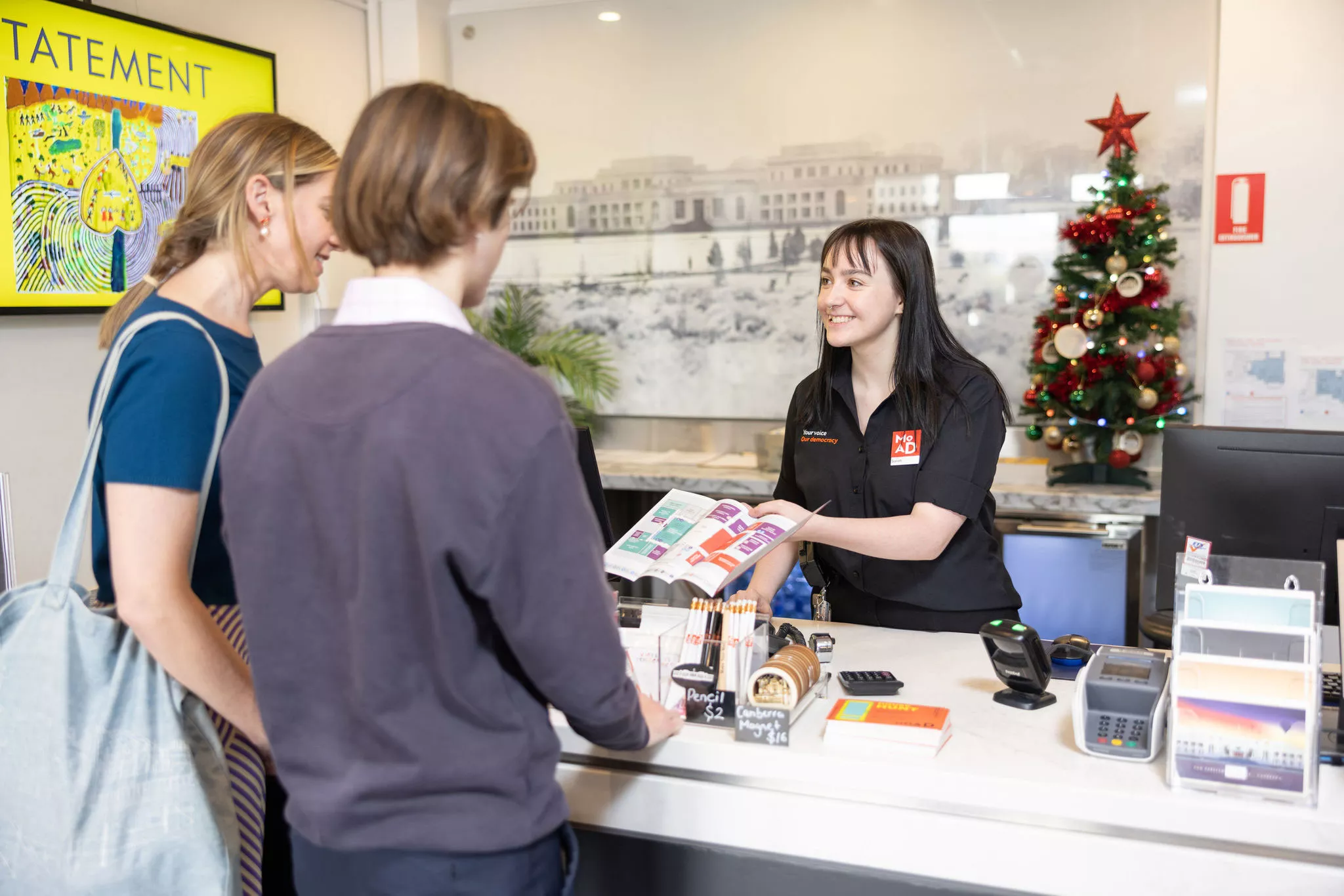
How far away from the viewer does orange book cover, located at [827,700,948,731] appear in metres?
1.54

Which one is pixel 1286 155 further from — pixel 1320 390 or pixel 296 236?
pixel 296 236

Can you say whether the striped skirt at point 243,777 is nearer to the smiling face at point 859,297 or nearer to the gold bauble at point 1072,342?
the smiling face at point 859,297

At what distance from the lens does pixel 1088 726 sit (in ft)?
5.00

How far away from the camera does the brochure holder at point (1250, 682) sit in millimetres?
1363

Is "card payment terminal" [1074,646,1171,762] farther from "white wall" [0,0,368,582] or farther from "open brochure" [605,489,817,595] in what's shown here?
"white wall" [0,0,368,582]

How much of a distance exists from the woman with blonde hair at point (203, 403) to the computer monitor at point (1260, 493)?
142 centimetres

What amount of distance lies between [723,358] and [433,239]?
3.81 m

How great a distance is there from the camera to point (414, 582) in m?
1.05

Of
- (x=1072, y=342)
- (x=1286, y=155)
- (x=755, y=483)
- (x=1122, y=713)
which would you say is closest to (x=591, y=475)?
(x=1122, y=713)

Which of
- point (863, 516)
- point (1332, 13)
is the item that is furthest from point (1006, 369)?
point (863, 516)

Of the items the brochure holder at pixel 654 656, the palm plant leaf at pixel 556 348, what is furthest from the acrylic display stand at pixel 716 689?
the palm plant leaf at pixel 556 348

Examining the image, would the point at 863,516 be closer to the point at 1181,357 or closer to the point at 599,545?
the point at 599,545

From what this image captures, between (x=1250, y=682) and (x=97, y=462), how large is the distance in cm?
149

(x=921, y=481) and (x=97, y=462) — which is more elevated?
(x=97, y=462)
